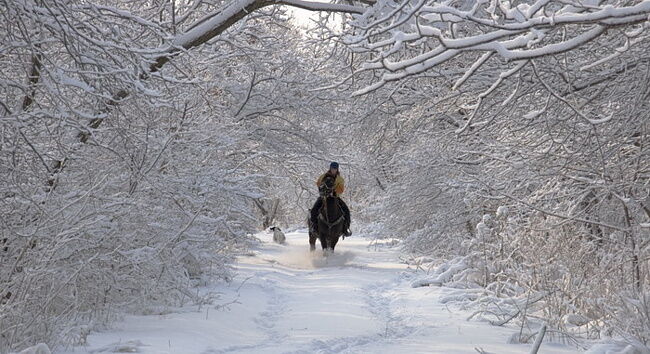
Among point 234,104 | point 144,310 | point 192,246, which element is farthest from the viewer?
point 234,104

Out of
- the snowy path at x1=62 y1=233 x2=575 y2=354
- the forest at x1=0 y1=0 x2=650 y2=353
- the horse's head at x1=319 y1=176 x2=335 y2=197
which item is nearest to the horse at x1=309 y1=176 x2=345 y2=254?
the horse's head at x1=319 y1=176 x2=335 y2=197

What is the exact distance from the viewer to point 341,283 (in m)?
12.1

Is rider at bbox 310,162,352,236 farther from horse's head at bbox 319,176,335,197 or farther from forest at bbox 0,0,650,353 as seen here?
forest at bbox 0,0,650,353

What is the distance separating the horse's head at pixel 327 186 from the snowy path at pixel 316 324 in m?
3.33

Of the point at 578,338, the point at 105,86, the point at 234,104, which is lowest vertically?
the point at 578,338

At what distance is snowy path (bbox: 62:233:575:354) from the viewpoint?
6617 mm

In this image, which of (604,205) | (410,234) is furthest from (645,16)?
(410,234)

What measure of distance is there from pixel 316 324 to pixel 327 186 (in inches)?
317

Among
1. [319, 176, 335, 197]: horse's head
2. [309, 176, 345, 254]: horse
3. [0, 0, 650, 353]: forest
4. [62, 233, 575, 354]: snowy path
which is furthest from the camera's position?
[309, 176, 345, 254]: horse

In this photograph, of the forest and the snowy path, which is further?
the snowy path

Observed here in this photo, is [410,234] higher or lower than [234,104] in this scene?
lower

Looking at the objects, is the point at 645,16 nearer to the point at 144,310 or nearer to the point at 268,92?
the point at 144,310

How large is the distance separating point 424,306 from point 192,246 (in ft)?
9.79

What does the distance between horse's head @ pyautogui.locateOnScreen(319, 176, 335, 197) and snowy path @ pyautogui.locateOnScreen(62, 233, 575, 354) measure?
3.33m
